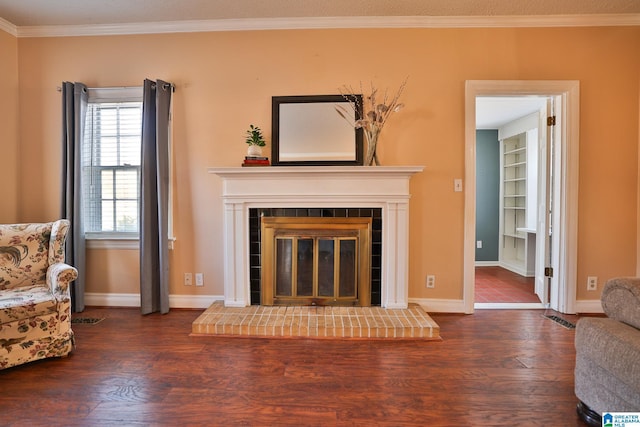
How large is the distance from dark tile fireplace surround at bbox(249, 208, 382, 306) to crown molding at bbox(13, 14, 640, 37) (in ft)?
5.34

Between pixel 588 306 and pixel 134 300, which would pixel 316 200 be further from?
pixel 588 306

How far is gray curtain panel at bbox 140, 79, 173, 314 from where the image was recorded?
2727mm

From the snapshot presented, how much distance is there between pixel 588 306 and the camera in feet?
9.12

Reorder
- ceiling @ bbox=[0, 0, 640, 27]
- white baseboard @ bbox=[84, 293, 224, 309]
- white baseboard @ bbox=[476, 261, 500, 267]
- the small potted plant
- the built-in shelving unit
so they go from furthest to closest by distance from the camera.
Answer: white baseboard @ bbox=[476, 261, 500, 267]
the built-in shelving unit
white baseboard @ bbox=[84, 293, 224, 309]
the small potted plant
ceiling @ bbox=[0, 0, 640, 27]

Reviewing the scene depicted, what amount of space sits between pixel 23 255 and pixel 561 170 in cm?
438

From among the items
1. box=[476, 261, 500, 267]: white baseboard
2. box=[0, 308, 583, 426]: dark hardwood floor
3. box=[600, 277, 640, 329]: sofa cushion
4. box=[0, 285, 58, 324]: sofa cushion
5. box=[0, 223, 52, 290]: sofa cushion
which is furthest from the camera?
box=[476, 261, 500, 267]: white baseboard

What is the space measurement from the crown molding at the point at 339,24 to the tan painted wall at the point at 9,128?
0.21 metres

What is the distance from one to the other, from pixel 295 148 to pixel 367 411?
2.05 m

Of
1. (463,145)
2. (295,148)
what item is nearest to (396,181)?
(463,145)

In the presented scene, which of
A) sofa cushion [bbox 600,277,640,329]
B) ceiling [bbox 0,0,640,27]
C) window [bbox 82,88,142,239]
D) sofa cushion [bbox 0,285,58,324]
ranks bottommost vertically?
sofa cushion [bbox 0,285,58,324]

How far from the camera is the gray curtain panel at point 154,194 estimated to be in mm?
2727

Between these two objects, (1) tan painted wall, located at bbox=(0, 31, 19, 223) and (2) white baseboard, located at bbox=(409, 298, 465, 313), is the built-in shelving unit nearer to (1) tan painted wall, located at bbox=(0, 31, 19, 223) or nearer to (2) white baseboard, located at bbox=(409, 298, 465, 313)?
(2) white baseboard, located at bbox=(409, 298, 465, 313)

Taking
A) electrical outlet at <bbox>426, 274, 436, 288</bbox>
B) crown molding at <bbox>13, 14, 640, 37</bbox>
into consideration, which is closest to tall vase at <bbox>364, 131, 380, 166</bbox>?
crown molding at <bbox>13, 14, 640, 37</bbox>

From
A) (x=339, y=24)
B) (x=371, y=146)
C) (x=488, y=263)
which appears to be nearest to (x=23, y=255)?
(x=371, y=146)
